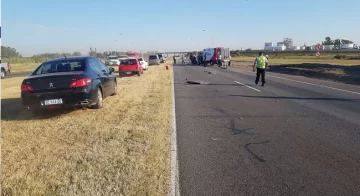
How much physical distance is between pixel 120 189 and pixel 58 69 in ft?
20.3

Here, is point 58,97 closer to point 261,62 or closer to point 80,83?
point 80,83

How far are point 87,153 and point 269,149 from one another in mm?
3082

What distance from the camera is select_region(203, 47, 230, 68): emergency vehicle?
44513mm

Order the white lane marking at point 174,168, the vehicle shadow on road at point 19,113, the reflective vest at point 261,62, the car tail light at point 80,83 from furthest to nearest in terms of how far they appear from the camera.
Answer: the reflective vest at point 261,62 < the vehicle shadow on road at point 19,113 < the car tail light at point 80,83 < the white lane marking at point 174,168

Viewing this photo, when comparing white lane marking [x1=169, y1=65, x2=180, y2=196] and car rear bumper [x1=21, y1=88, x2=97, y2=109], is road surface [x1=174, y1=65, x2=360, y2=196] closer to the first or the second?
white lane marking [x1=169, y1=65, x2=180, y2=196]

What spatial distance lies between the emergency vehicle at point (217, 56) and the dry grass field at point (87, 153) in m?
36.0

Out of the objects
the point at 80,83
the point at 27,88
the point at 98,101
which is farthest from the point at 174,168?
the point at 27,88

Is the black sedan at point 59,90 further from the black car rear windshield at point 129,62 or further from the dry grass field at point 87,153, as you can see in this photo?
the black car rear windshield at point 129,62

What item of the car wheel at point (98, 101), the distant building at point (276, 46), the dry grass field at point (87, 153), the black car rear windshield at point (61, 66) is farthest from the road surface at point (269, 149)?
the distant building at point (276, 46)

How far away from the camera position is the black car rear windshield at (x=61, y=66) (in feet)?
30.6

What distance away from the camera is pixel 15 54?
130 meters

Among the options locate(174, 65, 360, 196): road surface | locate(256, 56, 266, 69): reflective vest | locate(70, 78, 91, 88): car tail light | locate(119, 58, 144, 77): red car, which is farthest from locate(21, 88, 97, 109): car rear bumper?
locate(119, 58, 144, 77): red car

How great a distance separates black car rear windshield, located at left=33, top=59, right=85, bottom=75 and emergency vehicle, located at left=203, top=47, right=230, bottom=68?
35.2 m

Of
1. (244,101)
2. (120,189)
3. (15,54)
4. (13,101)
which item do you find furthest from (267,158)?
(15,54)
